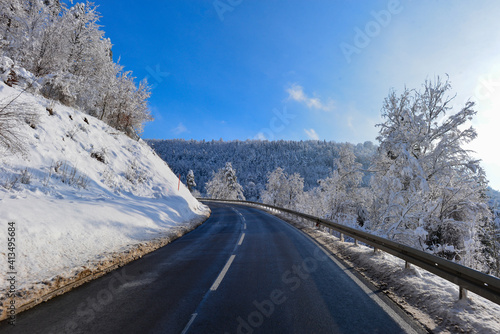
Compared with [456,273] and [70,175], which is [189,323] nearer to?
[456,273]

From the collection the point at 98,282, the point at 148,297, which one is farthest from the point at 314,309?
the point at 98,282

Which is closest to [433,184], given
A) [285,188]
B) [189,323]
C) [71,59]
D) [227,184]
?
[189,323]

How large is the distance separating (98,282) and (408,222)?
1316cm

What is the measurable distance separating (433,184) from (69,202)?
632 inches

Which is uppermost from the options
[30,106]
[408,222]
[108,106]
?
[108,106]

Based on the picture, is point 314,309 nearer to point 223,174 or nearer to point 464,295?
point 464,295

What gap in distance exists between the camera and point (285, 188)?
149ft

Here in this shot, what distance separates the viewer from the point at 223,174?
187 feet

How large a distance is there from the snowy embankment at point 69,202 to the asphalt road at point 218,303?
2.67ft

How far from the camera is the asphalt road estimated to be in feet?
9.71

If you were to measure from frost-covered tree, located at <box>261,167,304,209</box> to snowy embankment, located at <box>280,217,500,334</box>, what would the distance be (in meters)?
39.0

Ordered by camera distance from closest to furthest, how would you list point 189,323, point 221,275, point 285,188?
1. point 189,323
2. point 221,275
3. point 285,188

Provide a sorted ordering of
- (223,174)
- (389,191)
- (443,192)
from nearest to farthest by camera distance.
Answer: (443,192), (389,191), (223,174)

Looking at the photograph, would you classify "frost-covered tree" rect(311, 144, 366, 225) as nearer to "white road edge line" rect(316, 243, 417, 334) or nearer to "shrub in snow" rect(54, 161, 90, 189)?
"white road edge line" rect(316, 243, 417, 334)
